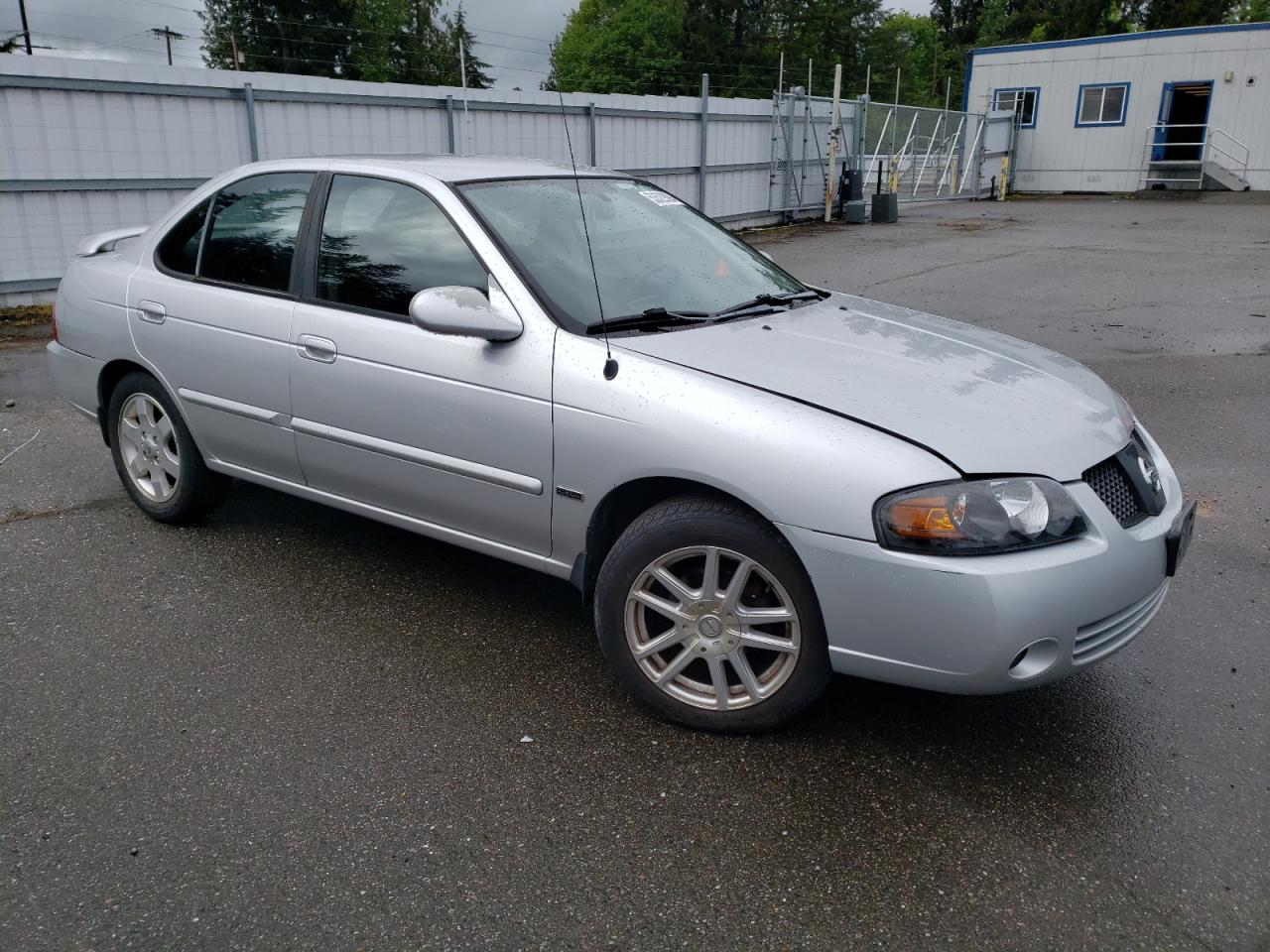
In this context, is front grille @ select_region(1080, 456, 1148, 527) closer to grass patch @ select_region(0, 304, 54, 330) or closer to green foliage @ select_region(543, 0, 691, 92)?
grass patch @ select_region(0, 304, 54, 330)

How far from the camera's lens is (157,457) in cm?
481

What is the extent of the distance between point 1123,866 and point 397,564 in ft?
9.73

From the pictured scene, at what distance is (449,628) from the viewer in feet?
12.8

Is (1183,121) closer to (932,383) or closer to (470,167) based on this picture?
(470,167)

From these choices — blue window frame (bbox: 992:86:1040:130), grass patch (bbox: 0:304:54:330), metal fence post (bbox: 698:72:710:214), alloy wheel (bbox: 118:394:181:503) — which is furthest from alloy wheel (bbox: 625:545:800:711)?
blue window frame (bbox: 992:86:1040:130)

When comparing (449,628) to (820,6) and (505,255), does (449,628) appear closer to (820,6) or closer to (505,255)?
(505,255)

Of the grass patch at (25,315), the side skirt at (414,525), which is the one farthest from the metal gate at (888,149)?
the side skirt at (414,525)

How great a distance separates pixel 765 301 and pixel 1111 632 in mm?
1735

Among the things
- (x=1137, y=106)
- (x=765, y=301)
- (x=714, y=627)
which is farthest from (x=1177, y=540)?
(x=1137, y=106)

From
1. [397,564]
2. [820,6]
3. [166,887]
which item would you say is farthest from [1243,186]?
[820,6]

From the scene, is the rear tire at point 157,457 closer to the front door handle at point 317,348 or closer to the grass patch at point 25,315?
the front door handle at point 317,348

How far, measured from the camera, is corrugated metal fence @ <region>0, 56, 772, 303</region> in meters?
10.4

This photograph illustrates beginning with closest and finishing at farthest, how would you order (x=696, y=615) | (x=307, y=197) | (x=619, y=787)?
(x=619, y=787)
(x=696, y=615)
(x=307, y=197)

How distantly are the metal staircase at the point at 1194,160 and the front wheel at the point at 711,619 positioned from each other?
31841 mm
